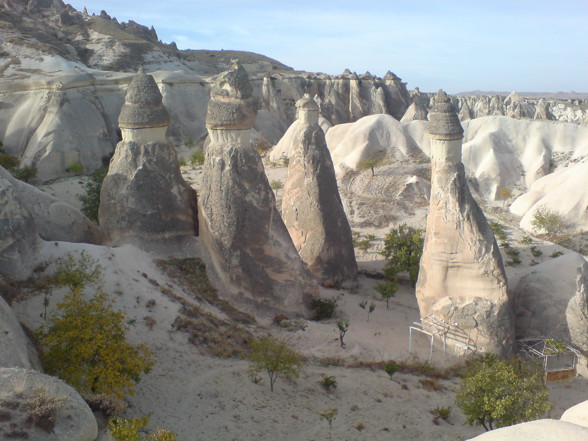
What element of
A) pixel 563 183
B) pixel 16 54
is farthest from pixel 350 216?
pixel 16 54

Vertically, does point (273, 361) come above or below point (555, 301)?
below

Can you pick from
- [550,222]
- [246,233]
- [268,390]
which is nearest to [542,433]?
[268,390]

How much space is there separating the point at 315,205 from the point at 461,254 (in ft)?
16.9

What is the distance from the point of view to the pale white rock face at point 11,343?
736 cm

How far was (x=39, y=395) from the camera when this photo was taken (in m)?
6.05

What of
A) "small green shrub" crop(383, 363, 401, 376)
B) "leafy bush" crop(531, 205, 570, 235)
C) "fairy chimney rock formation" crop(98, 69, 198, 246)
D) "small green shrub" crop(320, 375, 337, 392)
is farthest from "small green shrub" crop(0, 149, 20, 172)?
"leafy bush" crop(531, 205, 570, 235)

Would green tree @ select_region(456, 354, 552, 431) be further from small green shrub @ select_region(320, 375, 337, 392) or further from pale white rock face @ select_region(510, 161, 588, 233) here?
pale white rock face @ select_region(510, 161, 588, 233)

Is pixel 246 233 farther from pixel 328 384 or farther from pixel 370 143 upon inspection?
pixel 370 143

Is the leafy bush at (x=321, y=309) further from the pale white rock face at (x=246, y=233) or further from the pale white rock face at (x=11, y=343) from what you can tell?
the pale white rock face at (x=11, y=343)

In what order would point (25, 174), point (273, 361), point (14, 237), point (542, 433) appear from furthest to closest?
point (25, 174)
point (14, 237)
point (273, 361)
point (542, 433)

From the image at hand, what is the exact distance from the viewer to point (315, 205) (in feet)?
52.8

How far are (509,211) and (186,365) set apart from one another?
2209 centimetres

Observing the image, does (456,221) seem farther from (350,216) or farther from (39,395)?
(350,216)

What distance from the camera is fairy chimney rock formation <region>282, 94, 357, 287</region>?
52.8ft
